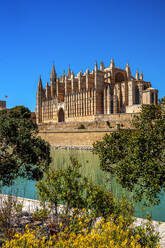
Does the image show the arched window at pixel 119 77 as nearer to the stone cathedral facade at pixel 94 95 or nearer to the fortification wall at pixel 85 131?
the stone cathedral facade at pixel 94 95

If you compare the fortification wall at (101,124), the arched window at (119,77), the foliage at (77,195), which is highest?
the arched window at (119,77)

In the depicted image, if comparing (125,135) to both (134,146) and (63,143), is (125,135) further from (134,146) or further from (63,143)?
(63,143)

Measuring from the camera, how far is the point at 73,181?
19.1 feet

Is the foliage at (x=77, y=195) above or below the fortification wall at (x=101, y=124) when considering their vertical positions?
below

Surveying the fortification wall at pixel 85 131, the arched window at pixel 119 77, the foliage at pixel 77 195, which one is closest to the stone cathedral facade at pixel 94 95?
the arched window at pixel 119 77

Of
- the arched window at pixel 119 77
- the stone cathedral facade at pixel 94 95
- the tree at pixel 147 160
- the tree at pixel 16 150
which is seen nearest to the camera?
the tree at pixel 147 160

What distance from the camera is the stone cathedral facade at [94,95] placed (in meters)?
44.6

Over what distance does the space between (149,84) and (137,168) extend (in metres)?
43.8

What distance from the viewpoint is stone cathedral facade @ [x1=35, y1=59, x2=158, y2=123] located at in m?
44.6

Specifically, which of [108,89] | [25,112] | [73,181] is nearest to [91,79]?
[108,89]

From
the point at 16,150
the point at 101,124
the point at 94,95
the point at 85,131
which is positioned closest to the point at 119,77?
the point at 94,95

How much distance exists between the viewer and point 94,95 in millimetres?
48344

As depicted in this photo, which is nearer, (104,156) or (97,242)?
(97,242)

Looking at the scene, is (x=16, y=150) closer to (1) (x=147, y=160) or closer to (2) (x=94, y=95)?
(1) (x=147, y=160)
